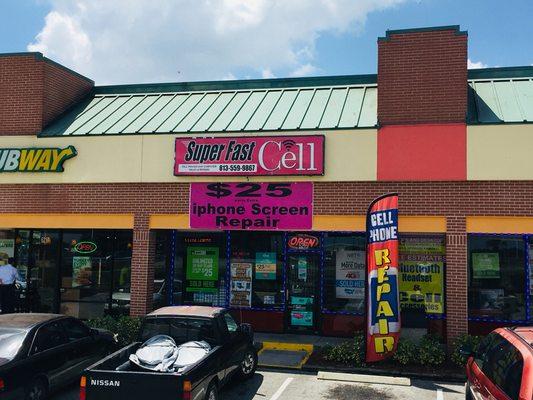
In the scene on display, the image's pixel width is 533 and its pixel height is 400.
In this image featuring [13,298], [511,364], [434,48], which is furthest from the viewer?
[13,298]

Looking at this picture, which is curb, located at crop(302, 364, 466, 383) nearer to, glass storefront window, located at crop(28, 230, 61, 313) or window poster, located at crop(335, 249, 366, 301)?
window poster, located at crop(335, 249, 366, 301)

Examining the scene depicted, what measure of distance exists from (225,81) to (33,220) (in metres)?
7.57

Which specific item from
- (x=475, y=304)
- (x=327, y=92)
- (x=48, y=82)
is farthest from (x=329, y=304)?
(x=48, y=82)

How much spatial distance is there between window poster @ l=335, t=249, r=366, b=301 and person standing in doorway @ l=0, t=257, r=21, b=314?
9.11 m

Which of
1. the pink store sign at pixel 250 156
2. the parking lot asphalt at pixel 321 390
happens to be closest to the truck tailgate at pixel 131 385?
the parking lot asphalt at pixel 321 390

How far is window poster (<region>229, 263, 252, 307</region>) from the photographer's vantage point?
15.8 m

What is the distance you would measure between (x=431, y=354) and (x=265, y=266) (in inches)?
220

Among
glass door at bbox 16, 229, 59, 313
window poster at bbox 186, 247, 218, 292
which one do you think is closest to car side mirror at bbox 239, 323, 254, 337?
window poster at bbox 186, 247, 218, 292

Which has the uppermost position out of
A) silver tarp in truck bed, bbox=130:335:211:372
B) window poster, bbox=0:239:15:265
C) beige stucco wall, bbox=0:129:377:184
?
beige stucco wall, bbox=0:129:377:184

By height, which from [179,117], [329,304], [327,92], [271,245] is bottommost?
[329,304]

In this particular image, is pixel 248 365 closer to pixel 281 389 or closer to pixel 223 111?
pixel 281 389

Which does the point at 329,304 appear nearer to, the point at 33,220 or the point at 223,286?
the point at 223,286

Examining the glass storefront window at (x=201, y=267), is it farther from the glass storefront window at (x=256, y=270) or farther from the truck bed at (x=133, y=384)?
the truck bed at (x=133, y=384)

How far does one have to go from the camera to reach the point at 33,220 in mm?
15242
